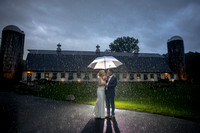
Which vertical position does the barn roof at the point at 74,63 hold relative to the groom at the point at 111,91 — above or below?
above

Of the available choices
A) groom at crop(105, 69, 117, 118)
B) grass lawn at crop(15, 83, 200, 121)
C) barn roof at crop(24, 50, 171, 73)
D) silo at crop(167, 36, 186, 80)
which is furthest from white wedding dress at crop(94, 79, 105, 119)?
silo at crop(167, 36, 186, 80)

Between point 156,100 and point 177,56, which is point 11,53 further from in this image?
point 177,56

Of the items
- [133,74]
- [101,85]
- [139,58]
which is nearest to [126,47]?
[139,58]

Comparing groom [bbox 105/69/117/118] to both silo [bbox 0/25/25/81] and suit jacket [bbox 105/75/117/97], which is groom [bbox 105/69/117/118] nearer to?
suit jacket [bbox 105/75/117/97]

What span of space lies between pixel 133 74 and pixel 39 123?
1118 inches

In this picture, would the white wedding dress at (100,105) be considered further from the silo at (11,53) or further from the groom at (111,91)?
the silo at (11,53)

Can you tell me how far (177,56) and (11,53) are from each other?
145ft

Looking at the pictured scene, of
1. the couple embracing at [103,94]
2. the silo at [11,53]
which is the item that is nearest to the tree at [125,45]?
the silo at [11,53]

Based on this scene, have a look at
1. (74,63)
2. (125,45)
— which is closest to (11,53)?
(74,63)

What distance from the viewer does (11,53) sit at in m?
27.3

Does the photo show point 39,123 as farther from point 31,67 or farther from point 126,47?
point 126,47

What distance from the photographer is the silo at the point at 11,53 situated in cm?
2615

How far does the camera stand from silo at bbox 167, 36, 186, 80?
3141 cm

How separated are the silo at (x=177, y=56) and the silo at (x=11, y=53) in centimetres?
4171
